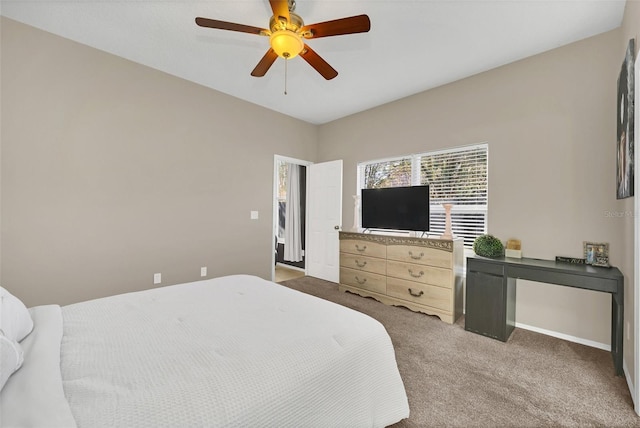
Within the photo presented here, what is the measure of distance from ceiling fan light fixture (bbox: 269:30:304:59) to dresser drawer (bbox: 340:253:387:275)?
2.58 meters

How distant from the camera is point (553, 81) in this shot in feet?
8.61

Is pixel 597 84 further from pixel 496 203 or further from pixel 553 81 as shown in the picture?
pixel 496 203

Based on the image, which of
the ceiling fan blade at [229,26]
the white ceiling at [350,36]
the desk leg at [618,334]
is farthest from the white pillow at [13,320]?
the desk leg at [618,334]

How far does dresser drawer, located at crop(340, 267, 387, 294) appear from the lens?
3.48 m

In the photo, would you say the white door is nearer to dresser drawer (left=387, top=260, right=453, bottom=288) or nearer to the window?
the window

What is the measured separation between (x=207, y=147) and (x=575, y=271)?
407 cm

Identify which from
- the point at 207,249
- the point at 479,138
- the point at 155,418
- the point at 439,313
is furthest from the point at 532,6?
the point at 207,249

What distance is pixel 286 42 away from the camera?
179cm

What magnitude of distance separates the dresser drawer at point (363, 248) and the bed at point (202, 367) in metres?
1.98

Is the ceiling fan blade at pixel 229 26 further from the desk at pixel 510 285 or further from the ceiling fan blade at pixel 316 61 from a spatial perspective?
the desk at pixel 510 285

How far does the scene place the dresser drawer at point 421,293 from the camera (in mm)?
2898

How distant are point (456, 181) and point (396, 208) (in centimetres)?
80

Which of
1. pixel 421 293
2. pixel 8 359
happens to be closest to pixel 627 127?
pixel 421 293

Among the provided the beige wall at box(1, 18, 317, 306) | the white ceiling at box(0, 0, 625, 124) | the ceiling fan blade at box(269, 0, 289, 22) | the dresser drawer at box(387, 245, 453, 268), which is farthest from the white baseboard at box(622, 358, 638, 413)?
the beige wall at box(1, 18, 317, 306)
